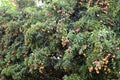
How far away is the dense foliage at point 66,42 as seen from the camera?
155 inches

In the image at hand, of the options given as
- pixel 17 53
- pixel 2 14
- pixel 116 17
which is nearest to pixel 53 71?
pixel 17 53

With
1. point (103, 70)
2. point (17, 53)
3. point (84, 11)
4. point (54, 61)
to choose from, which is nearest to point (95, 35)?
point (103, 70)

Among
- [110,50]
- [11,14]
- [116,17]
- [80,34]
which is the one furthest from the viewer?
[11,14]

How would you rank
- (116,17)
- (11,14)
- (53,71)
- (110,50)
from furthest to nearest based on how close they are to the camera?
(11,14) < (53,71) < (116,17) < (110,50)

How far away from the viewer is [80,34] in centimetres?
423

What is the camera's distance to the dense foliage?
393cm

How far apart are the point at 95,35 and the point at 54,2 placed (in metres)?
1.03

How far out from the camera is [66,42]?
169 inches

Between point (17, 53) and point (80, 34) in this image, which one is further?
point (17, 53)

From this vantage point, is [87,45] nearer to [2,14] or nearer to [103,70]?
[103,70]

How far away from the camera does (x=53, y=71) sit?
Answer: 5.05 metres

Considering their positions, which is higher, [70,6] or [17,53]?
[70,6]

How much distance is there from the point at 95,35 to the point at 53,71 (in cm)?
139

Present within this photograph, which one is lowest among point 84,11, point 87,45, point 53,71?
point 53,71
